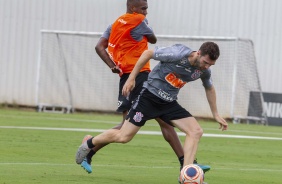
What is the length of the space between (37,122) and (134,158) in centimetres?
858

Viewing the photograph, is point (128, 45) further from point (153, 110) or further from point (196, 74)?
point (196, 74)

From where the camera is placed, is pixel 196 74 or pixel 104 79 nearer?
pixel 196 74

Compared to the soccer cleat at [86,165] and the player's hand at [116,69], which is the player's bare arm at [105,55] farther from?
the soccer cleat at [86,165]

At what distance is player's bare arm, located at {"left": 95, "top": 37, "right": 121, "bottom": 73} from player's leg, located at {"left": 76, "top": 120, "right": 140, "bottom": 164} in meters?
1.21

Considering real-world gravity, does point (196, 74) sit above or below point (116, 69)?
above

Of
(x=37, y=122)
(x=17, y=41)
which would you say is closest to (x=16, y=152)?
(x=37, y=122)

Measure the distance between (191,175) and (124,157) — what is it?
176 inches

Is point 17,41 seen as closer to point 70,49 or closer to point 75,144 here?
point 70,49

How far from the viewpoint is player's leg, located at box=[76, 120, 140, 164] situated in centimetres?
1170

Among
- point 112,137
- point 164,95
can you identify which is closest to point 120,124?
point 112,137

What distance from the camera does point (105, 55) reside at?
13391 millimetres

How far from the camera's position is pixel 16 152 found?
15.1 meters

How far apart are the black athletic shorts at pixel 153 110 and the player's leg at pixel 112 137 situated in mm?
95

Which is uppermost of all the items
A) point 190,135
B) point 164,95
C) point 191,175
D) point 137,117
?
point 164,95
